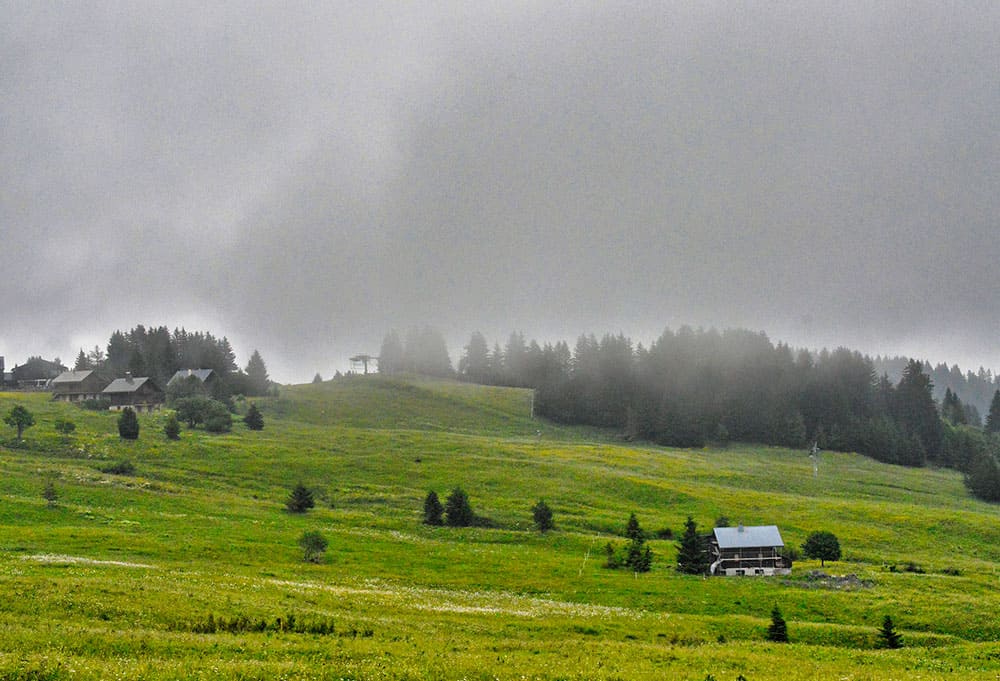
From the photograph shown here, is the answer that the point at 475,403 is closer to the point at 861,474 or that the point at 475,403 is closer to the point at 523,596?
the point at 861,474

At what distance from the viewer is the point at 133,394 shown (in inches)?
5748

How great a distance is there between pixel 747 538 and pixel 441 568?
103 ft

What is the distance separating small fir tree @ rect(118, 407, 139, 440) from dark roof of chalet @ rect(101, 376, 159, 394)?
141 feet

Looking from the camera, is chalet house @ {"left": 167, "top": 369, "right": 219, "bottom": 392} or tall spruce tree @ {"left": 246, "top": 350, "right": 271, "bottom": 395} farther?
tall spruce tree @ {"left": 246, "top": 350, "right": 271, "bottom": 395}

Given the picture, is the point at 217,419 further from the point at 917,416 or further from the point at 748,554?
the point at 917,416

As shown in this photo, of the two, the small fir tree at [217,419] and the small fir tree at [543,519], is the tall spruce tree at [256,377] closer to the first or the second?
the small fir tree at [217,419]

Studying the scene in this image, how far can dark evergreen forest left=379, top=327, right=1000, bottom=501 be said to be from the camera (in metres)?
166

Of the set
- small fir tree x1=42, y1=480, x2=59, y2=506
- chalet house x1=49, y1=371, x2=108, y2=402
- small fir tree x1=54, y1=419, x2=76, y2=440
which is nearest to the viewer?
small fir tree x1=42, y1=480, x2=59, y2=506

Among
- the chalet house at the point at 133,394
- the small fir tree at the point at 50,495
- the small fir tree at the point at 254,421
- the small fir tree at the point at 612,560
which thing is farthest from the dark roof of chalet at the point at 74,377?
the small fir tree at the point at 612,560

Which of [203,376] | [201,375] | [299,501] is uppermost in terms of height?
[201,375]

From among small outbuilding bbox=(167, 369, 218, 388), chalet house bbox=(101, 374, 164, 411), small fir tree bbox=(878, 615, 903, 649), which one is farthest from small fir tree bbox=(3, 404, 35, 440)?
small fir tree bbox=(878, 615, 903, 649)

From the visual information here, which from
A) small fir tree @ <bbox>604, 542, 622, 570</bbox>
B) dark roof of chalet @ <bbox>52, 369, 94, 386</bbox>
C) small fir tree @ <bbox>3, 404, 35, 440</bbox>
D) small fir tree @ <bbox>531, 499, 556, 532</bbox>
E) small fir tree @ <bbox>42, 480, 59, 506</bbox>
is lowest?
small fir tree @ <bbox>604, 542, 622, 570</bbox>

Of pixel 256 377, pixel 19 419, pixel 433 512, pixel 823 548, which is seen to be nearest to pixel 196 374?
pixel 256 377

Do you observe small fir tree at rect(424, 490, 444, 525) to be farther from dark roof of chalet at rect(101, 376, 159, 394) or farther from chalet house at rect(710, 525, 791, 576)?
dark roof of chalet at rect(101, 376, 159, 394)
